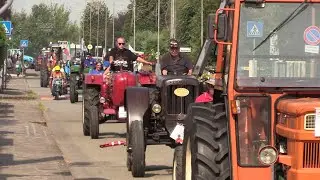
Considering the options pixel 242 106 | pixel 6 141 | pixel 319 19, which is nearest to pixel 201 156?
pixel 242 106

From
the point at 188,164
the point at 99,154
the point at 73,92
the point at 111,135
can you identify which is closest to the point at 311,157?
the point at 188,164

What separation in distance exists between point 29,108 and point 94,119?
972 cm

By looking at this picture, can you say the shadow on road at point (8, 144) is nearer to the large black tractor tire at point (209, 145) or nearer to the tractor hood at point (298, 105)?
the large black tractor tire at point (209, 145)

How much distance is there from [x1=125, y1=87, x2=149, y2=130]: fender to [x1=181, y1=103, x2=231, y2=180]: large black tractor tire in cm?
412

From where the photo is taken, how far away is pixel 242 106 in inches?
289

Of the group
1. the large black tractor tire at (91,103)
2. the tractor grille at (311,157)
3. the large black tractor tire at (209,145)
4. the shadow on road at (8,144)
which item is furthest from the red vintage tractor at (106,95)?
the tractor grille at (311,157)

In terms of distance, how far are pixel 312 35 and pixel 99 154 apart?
796cm

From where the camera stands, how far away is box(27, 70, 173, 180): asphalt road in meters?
12.5

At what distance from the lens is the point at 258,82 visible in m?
7.41

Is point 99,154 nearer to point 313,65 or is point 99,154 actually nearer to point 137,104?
point 137,104

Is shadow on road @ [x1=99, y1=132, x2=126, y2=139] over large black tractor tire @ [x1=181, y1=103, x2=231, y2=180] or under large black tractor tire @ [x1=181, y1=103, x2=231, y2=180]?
under

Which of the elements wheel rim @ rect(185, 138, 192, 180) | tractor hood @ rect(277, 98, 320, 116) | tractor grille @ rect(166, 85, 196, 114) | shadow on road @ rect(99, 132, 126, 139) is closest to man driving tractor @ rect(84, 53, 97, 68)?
shadow on road @ rect(99, 132, 126, 139)

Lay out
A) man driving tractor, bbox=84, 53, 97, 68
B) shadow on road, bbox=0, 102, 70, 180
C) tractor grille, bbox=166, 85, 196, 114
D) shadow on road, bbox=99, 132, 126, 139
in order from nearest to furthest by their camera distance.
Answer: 1. tractor grille, bbox=166, 85, 196, 114
2. shadow on road, bbox=0, 102, 70, 180
3. shadow on road, bbox=99, 132, 126, 139
4. man driving tractor, bbox=84, 53, 97, 68

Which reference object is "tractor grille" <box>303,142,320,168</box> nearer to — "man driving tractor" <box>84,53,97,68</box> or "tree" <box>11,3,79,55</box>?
"man driving tractor" <box>84,53,97,68</box>
